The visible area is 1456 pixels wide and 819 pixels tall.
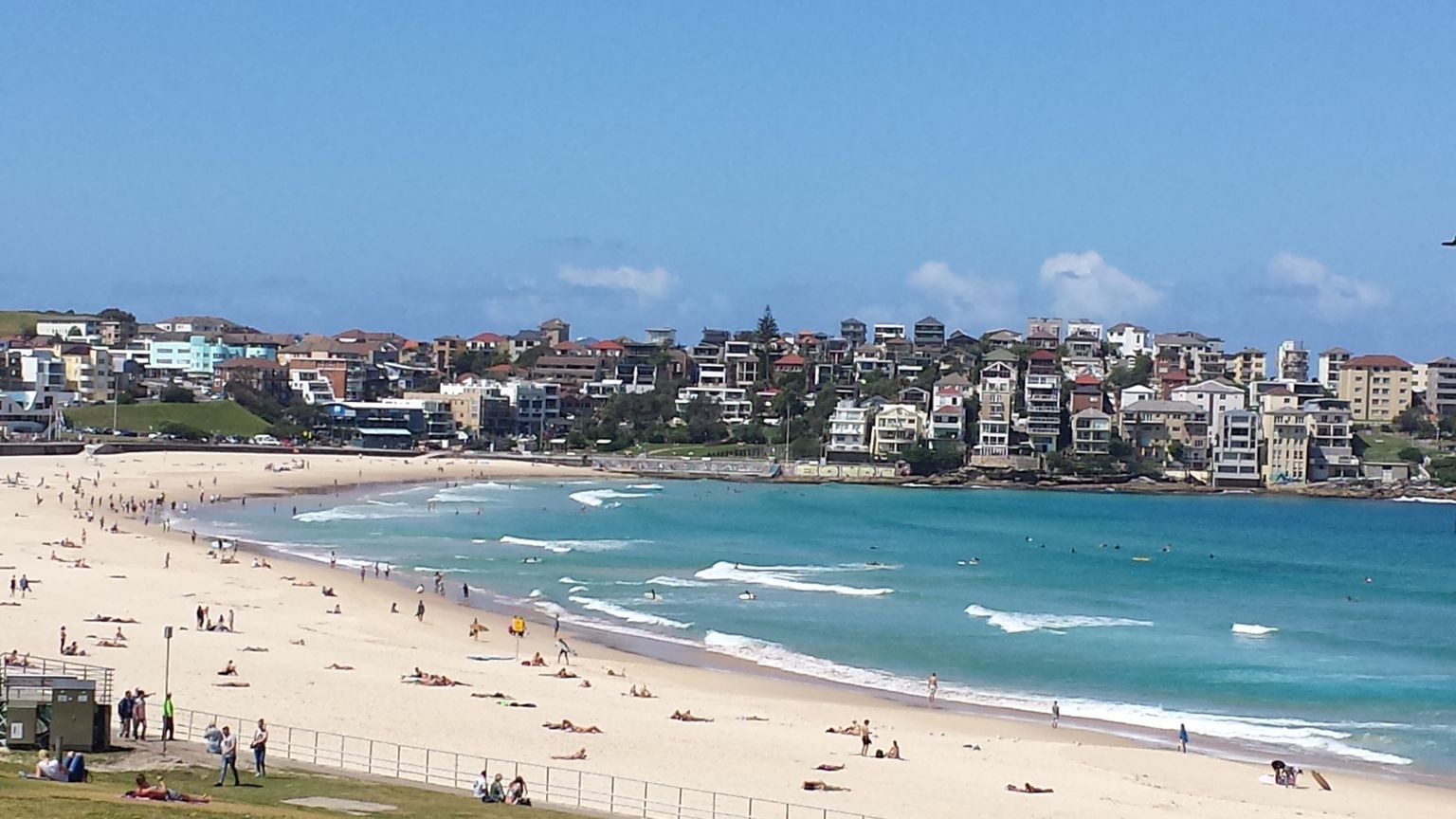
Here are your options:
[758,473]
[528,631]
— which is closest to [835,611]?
[528,631]

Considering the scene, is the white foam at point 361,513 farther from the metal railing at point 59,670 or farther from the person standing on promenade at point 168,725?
the person standing on promenade at point 168,725

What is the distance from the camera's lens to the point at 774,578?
157 feet

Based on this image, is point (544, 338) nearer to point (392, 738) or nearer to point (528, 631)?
point (528, 631)

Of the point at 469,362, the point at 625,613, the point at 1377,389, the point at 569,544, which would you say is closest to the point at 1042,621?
the point at 625,613

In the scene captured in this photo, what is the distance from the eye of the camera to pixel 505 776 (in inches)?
767

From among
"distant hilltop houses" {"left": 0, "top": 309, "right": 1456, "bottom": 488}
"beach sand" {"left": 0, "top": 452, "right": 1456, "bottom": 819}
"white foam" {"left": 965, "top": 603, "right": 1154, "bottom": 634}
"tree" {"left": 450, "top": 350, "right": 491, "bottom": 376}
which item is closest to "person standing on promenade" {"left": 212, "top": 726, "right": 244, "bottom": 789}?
"beach sand" {"left": 0, "top": 452, "right": 1456, "bottom": 819}

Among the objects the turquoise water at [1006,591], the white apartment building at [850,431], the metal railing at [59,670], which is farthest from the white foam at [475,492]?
the metal railing at [59,670]

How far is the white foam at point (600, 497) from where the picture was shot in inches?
3049

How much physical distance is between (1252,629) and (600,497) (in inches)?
1854

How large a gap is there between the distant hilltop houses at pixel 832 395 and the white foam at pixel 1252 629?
69087 mm

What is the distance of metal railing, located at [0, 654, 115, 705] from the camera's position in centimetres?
2105

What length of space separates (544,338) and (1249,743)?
140 metres

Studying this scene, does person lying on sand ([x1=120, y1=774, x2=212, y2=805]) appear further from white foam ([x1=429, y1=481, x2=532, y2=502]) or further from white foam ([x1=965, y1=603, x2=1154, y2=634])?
white foam ([x1=429, y1=481, x2=532, y2=502])

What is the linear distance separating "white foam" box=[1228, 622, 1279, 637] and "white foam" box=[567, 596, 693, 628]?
1365 centimetres
